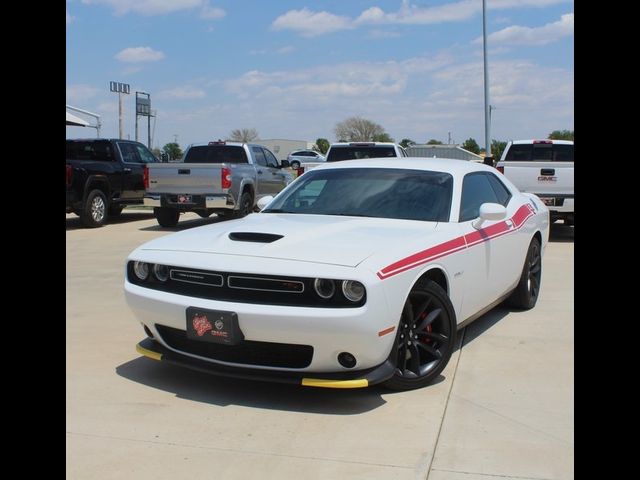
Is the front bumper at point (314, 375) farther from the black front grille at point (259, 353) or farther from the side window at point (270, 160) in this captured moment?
the side window at point (270, 160)

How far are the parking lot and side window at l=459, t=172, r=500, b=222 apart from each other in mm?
1026

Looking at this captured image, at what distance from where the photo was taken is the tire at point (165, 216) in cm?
1445

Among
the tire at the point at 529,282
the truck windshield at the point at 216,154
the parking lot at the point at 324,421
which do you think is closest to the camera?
the parking lot at the point at 324,421

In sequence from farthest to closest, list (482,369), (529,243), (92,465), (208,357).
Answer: (529,243) < (482,369) < (208,357) < (92,465)

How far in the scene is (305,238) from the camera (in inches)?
173

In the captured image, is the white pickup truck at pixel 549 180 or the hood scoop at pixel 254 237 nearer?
the hood scoop at pixel 254 237

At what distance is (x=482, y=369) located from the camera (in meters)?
4.82

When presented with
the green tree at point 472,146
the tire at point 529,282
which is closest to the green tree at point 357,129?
the green tree at point 472,146

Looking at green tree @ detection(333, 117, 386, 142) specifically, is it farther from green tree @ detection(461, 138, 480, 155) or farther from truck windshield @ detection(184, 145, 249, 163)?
truck windshield @ detection(184, 145, 249, 163)

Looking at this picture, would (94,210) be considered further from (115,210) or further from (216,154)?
(216,154)
